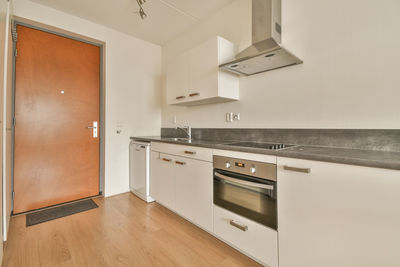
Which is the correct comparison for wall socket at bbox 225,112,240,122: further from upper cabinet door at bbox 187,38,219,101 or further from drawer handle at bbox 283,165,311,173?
drawer handle at bbox 283,165,311,173

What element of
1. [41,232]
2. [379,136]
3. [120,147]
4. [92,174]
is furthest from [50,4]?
[379,136]

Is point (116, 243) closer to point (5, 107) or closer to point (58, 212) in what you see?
point (58, 212)

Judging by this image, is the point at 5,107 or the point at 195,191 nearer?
the point at 5,107

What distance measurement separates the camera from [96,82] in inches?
105

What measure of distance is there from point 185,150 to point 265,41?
124 cm

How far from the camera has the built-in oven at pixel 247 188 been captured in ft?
4.10

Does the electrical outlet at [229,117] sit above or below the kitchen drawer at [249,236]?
above

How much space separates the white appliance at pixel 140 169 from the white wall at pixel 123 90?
13cm

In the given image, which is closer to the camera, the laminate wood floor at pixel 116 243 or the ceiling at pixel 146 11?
the laminate wood floor at pixel 116 243

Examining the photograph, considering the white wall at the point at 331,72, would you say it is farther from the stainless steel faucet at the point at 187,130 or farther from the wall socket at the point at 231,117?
the stainless steel faucet at the point at 187,130

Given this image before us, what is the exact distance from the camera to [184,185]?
1914 millimetres

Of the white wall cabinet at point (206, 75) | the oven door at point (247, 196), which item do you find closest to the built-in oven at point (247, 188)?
the oven door at point (247, 196)

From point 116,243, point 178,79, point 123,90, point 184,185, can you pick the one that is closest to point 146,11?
point 178,79

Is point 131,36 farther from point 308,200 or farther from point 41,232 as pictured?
point 308,200
